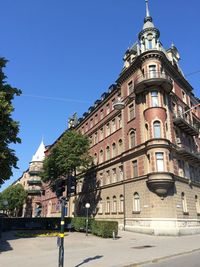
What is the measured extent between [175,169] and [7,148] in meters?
17.9

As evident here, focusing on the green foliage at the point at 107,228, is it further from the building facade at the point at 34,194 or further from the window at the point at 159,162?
the building facade at the point at 34,194

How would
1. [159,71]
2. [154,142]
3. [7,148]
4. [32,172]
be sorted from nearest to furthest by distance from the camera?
[7,148] < [154,142] < [159,71] < [32,172]

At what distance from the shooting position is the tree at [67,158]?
3528 cm

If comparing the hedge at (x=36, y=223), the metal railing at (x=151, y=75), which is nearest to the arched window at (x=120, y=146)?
the metal railing at (x=151, y=75)

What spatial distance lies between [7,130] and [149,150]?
1497cm

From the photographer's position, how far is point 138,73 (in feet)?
111

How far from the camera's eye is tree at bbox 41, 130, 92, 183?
35.3 m

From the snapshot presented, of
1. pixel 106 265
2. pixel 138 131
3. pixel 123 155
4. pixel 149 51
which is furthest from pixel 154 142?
pixel 106 265

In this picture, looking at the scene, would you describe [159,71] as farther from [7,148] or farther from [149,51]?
[7,148]

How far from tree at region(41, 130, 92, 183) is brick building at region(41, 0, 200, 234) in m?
4.17

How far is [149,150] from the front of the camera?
2900 centimetres

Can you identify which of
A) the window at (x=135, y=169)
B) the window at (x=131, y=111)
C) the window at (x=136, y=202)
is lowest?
the window at (x=136, y=202)

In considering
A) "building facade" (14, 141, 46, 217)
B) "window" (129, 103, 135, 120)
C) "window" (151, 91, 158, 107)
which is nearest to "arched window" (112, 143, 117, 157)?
"window" (129, 103, 135, 120)

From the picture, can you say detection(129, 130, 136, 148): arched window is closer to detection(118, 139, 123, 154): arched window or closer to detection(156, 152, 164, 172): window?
detection(118, 139, 123, 154): arched window
